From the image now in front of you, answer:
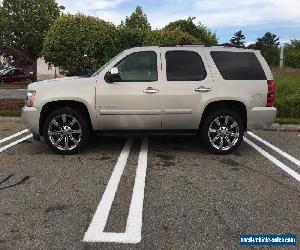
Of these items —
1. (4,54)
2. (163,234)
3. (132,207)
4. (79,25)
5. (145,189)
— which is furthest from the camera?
(79,25)

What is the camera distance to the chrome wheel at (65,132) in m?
7.08

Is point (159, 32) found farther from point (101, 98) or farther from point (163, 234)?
point (163, 234)

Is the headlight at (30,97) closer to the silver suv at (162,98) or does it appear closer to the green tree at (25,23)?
the silver suv at (162,98)

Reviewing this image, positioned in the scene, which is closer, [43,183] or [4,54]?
[43,183]

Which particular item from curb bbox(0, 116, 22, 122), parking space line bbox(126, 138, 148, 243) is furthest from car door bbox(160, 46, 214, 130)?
curb bbox(0, 116, 22, 122)

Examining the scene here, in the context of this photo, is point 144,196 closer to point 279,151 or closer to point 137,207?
point 137,207

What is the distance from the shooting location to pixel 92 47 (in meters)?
21.0

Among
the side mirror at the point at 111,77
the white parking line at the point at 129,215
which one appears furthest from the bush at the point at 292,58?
the white parking line at the point at 129,215

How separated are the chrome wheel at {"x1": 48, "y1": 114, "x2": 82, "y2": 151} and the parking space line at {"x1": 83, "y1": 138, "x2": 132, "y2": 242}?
88 cm

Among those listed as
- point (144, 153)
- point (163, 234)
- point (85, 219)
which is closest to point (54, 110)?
point (144, 153)

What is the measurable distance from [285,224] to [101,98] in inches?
147

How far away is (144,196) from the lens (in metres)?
5.13

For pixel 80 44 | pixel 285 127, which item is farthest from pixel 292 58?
pixel 285 127

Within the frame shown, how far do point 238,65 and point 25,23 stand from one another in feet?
113
